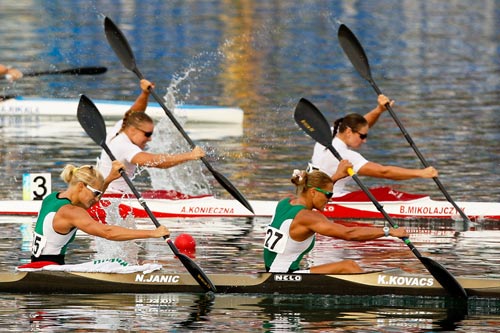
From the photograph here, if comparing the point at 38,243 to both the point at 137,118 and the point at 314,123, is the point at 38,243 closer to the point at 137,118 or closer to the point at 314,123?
the point at 137,118

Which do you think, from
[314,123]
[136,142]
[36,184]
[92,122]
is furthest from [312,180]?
[36,184]

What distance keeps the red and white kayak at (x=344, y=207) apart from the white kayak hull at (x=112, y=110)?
9.78 meters

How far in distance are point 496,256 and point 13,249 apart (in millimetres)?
5984

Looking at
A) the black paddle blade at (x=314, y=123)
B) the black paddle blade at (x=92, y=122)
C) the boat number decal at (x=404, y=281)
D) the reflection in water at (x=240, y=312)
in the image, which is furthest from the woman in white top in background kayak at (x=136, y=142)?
the boat number decal at (x=404, y=281)

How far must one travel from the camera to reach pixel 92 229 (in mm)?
17172

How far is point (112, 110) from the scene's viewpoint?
3484cm

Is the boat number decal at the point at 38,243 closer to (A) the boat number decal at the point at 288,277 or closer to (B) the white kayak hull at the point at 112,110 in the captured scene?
(A) the boat number decal at the point at 288,277

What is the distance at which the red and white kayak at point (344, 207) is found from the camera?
2333 centimetres

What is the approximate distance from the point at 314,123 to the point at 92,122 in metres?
2.77

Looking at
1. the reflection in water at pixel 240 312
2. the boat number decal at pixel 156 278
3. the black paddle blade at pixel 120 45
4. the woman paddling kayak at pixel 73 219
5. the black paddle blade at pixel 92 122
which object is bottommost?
the reflection in water at pixel 240 312

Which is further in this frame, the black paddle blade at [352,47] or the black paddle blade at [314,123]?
the black paddle blade at [352,47]

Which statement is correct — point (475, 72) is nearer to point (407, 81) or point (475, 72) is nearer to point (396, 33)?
point (407, 81)

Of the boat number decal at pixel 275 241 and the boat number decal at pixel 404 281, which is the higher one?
the boat number decal at pixel 275 241

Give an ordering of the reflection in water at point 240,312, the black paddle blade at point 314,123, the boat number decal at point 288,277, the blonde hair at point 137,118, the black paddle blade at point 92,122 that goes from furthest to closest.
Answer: the blonde hair at point 137,118
the black paddle blade at point 314,123
the black paddle blade at point 92,122
the boat number decal at point 288,277
the reflection in water at point 240,312
